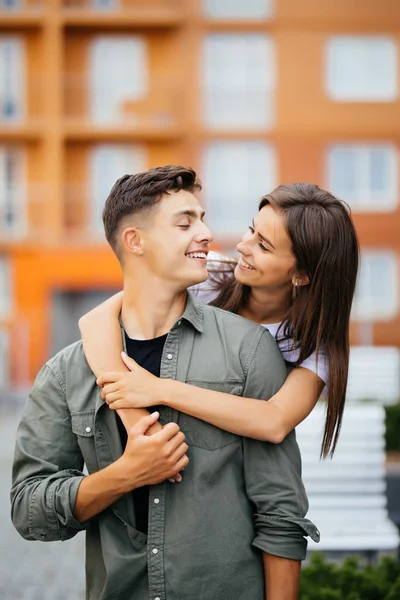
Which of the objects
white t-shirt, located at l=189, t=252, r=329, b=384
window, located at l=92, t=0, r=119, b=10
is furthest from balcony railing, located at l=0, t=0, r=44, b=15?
white t-shirt, located at l=189, t=252, r=329, b=384

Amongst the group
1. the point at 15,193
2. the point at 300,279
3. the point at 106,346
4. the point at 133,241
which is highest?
the point at 133,241

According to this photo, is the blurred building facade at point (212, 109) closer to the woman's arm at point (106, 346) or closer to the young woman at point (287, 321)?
the young woman at point (287, 321)

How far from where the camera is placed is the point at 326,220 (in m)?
2.71

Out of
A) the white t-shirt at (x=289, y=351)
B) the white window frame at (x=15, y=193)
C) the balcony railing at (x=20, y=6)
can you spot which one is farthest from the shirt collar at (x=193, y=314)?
the balcony railing at (x=20, y=6)

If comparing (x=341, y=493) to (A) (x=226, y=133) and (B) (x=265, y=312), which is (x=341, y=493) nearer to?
(B) (x=265, y=312)

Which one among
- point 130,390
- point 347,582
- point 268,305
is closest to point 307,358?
point 268,305

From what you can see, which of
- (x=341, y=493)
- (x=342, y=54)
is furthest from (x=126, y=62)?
(x=341, y=493)

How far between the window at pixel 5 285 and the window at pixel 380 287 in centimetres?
803

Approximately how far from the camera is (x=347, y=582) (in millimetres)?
3756

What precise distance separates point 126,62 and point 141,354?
22464mm

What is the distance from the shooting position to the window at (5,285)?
22484mm

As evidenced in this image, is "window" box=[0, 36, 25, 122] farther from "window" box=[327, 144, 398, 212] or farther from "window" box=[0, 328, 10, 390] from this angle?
"window" box=[327, 144, 398, 212]

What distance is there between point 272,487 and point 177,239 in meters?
0.65

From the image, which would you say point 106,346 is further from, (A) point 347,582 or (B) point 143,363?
(A) point 347,582
